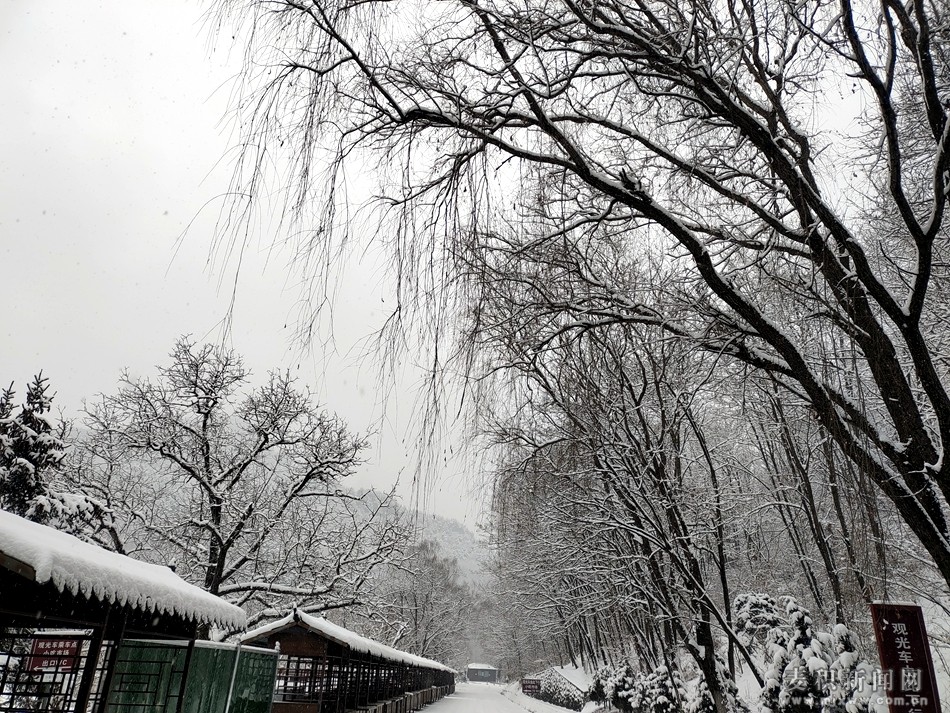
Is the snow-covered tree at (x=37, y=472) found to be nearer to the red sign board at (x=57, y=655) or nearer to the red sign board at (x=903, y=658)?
the red sign board at (x=57, y=655)

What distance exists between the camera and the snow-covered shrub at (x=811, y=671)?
744 centimetres

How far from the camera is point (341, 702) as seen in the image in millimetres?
16828

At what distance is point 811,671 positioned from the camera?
26.6 ft

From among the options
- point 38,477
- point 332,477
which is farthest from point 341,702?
point 38,477

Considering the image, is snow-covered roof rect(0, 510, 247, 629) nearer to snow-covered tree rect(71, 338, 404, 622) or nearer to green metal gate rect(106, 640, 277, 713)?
green metal gate rect(106, 640, 277, 713)

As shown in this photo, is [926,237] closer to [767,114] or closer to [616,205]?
[767,114]

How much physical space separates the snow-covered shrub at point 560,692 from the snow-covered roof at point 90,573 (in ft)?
90.7

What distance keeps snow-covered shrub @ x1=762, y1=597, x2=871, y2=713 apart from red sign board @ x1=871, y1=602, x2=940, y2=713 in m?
3.23

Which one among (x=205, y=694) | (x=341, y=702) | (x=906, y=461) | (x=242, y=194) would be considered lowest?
(x=341, y=702)

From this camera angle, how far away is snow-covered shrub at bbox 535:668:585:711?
3048 centimetres

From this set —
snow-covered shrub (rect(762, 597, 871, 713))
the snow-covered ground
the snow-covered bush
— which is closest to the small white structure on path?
the snow-covered ground

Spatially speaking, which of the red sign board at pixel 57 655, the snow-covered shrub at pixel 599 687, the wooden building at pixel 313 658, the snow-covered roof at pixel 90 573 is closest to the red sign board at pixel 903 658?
the snow-covered roof at pixel 90 573

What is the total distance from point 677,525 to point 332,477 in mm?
13051

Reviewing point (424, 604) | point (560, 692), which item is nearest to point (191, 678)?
point (560, 692)
